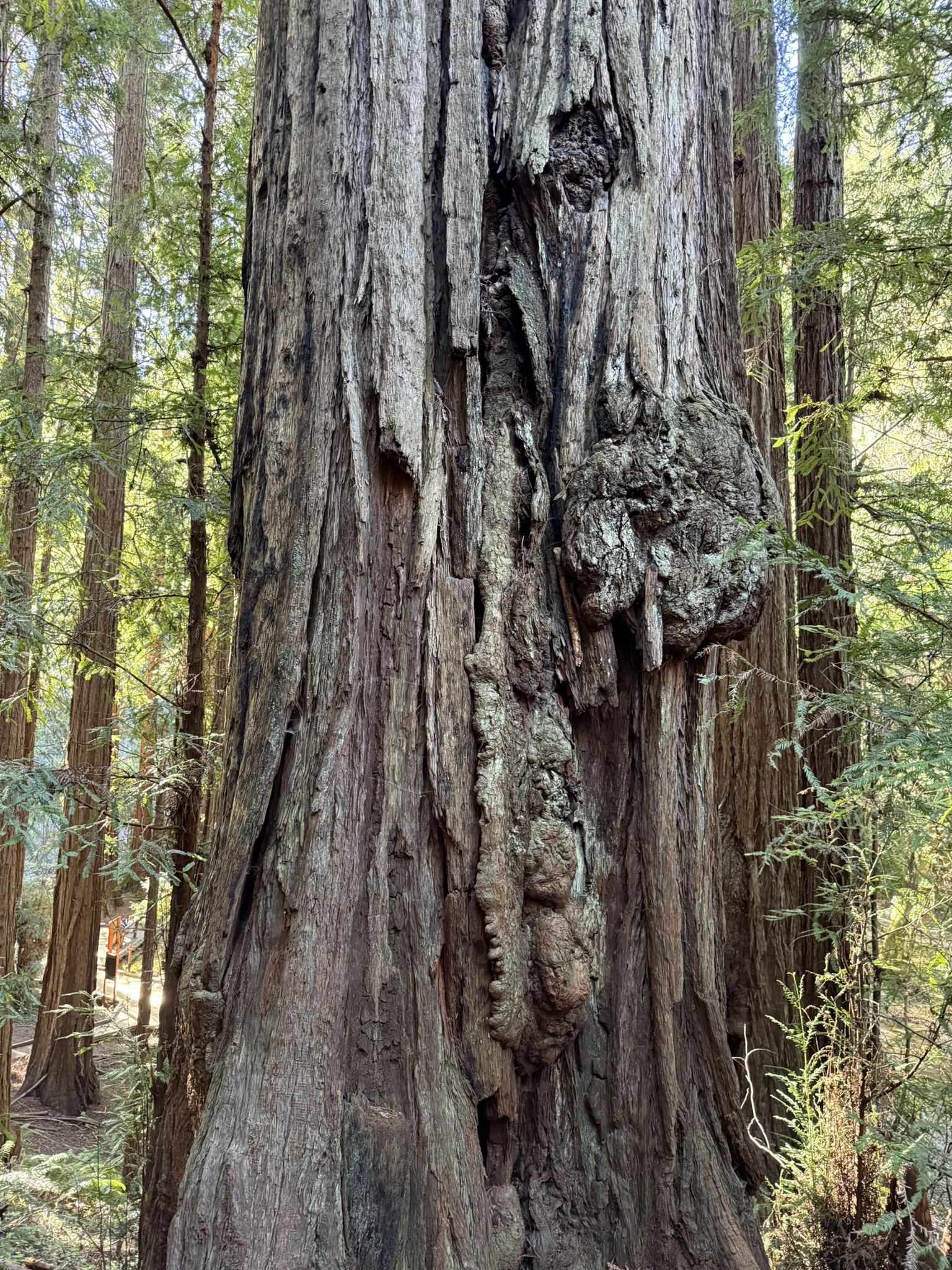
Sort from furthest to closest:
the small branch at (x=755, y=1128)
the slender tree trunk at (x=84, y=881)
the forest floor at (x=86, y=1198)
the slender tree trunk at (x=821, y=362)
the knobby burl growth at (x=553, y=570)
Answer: the slender tree trunk at (x=84, y=881)
the slender tree trunk at (x=821, y=362)
the forest floor at (x=86, y=1198)
the small branch at (x=755, y=1128)
the knobby burl growth at (x=553, y=570)

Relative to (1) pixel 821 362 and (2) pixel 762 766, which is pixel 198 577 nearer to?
(2) pixel 762 766

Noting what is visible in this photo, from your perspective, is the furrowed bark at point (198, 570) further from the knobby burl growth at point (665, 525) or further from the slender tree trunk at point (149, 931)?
the knobby burl growth at point (665, 525)

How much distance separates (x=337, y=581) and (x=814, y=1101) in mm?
3358

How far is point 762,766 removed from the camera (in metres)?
5.30

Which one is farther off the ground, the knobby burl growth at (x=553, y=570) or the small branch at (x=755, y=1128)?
the knobby burl growth at (x=553, y=570)

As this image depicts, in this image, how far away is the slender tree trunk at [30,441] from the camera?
5125 millimetres

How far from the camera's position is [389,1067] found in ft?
6.57

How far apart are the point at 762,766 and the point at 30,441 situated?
4.74 m

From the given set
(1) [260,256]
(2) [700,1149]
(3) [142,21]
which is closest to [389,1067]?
(2) [700,1149]

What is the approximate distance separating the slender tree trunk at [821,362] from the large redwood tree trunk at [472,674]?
262cm

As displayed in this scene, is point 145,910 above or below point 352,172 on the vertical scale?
below

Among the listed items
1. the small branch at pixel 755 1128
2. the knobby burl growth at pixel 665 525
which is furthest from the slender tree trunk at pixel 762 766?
the knobby burl growth at pixel 665 525

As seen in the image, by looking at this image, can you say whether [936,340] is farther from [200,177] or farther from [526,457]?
[200,177]

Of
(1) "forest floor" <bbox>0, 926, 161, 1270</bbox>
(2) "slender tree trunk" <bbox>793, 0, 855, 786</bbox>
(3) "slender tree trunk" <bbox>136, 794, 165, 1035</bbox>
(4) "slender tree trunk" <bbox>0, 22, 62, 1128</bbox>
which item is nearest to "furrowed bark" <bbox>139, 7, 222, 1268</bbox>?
(3) "slender tree trunk" <bbox>136, 794, 165, 1035</bbox>
